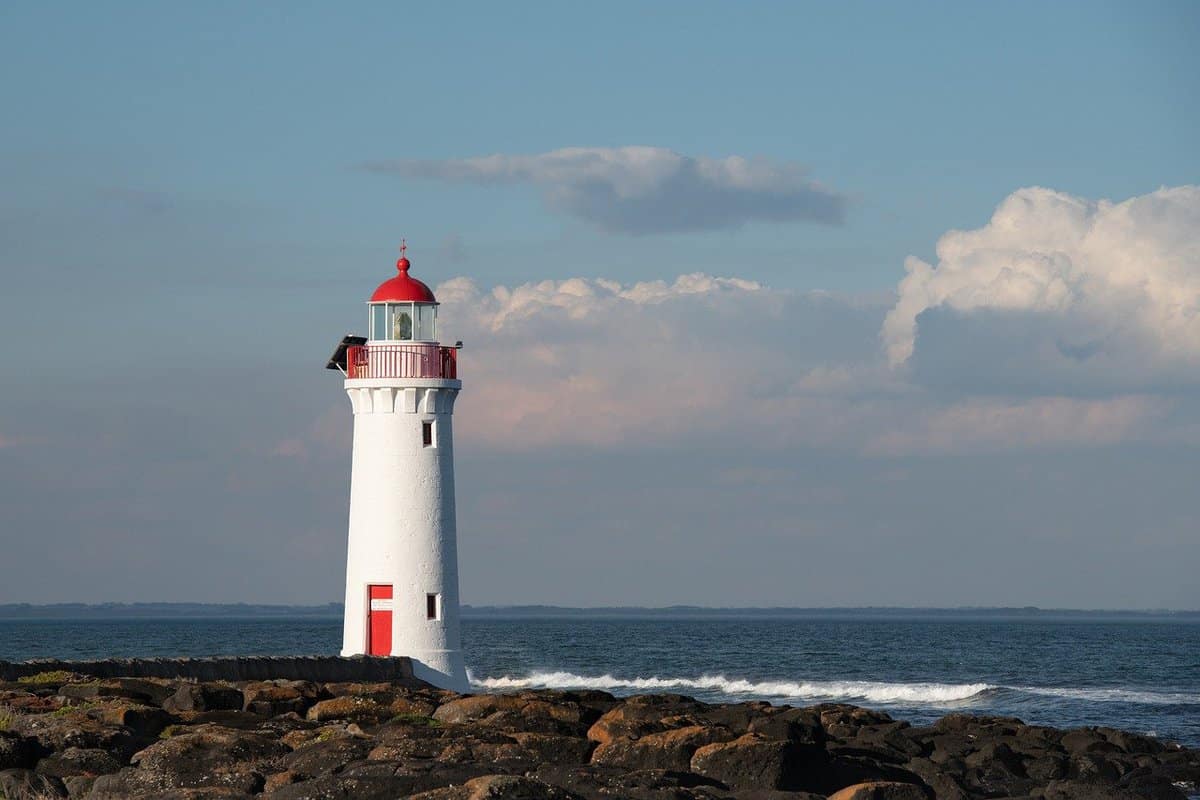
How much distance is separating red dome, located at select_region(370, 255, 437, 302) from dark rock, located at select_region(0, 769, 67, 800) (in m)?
11.8

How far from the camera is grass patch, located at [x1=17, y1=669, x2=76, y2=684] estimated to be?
20.7m

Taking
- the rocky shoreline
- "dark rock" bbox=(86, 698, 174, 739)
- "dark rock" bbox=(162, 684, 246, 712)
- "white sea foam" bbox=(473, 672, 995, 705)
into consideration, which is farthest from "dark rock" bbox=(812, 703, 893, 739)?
"white sea foam" bbox=(473, 672, 995, 705)

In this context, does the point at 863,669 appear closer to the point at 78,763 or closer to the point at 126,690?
the point at 126,690

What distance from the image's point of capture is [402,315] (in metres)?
25.1

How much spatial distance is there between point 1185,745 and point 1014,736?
5839 millimetres

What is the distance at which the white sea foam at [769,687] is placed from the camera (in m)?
44.8

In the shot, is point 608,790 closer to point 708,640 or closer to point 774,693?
point 774,693

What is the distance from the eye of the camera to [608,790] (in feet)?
41.1

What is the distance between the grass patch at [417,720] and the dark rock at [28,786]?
375 cm

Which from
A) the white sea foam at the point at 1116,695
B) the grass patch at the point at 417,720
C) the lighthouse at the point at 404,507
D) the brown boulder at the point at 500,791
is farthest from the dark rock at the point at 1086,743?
the white sea foam at the point at 1116,695

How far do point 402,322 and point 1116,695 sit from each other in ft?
90.2

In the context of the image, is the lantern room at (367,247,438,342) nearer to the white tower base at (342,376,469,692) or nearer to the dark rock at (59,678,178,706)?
the white tower base at (342,376,469,692)

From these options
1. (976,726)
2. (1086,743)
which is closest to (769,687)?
(976,726)

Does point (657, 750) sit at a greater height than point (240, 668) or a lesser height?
lesser
